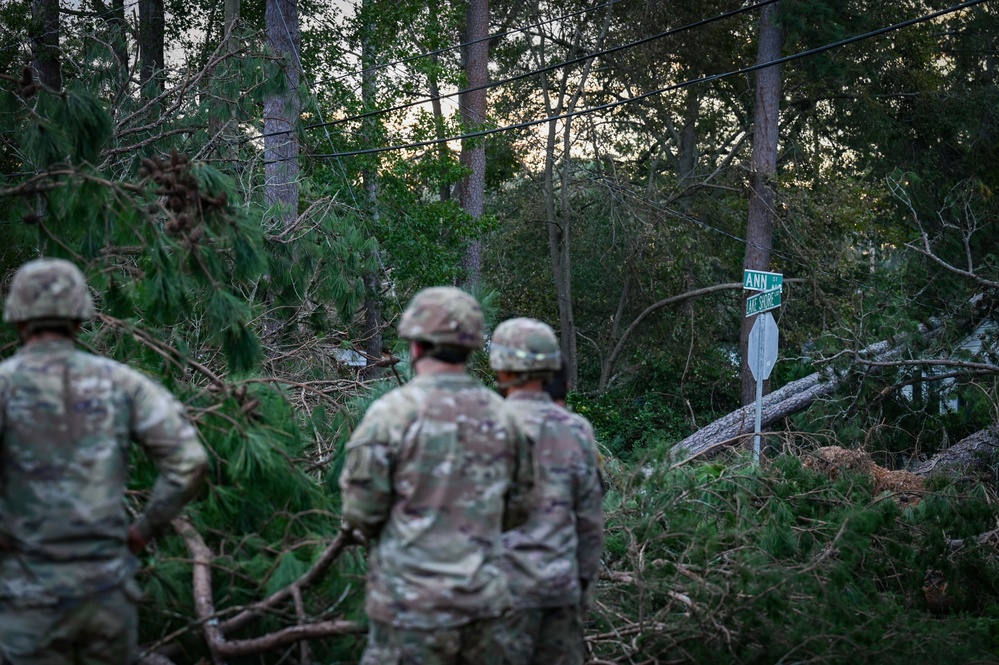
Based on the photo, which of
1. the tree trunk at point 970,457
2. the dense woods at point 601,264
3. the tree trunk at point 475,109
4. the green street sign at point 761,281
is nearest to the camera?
the dense woods at point 601,264

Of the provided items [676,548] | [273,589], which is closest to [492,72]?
[676,548]

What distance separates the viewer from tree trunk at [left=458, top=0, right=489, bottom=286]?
18703 mm

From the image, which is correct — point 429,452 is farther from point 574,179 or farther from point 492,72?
point 492,72

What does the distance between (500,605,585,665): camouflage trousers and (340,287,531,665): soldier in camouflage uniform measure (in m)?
0.41

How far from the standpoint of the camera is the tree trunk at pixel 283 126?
33.8 ft

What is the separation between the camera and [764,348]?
9828 mm

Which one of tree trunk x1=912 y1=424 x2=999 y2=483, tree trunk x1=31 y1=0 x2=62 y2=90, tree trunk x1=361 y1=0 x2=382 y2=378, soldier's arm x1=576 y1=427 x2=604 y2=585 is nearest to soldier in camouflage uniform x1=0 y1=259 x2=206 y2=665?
soldier's arm x1=576 y1=427 x2=604 y2=585

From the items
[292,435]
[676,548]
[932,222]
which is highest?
[932,222]

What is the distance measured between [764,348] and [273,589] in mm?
6379

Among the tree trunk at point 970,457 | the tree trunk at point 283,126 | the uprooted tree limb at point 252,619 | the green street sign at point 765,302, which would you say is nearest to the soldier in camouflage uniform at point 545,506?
the uprooted tree limb at point 252,619

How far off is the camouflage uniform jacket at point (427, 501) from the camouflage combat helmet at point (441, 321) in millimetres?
131

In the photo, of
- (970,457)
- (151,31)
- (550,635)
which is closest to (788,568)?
(550,635)

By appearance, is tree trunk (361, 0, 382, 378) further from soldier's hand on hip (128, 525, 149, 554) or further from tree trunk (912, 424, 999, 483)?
soldier's hand on hip (128, 525, 149, 554)

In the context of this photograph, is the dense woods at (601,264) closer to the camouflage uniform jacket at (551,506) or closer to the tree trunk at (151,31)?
the tree trunk at (151,31)
